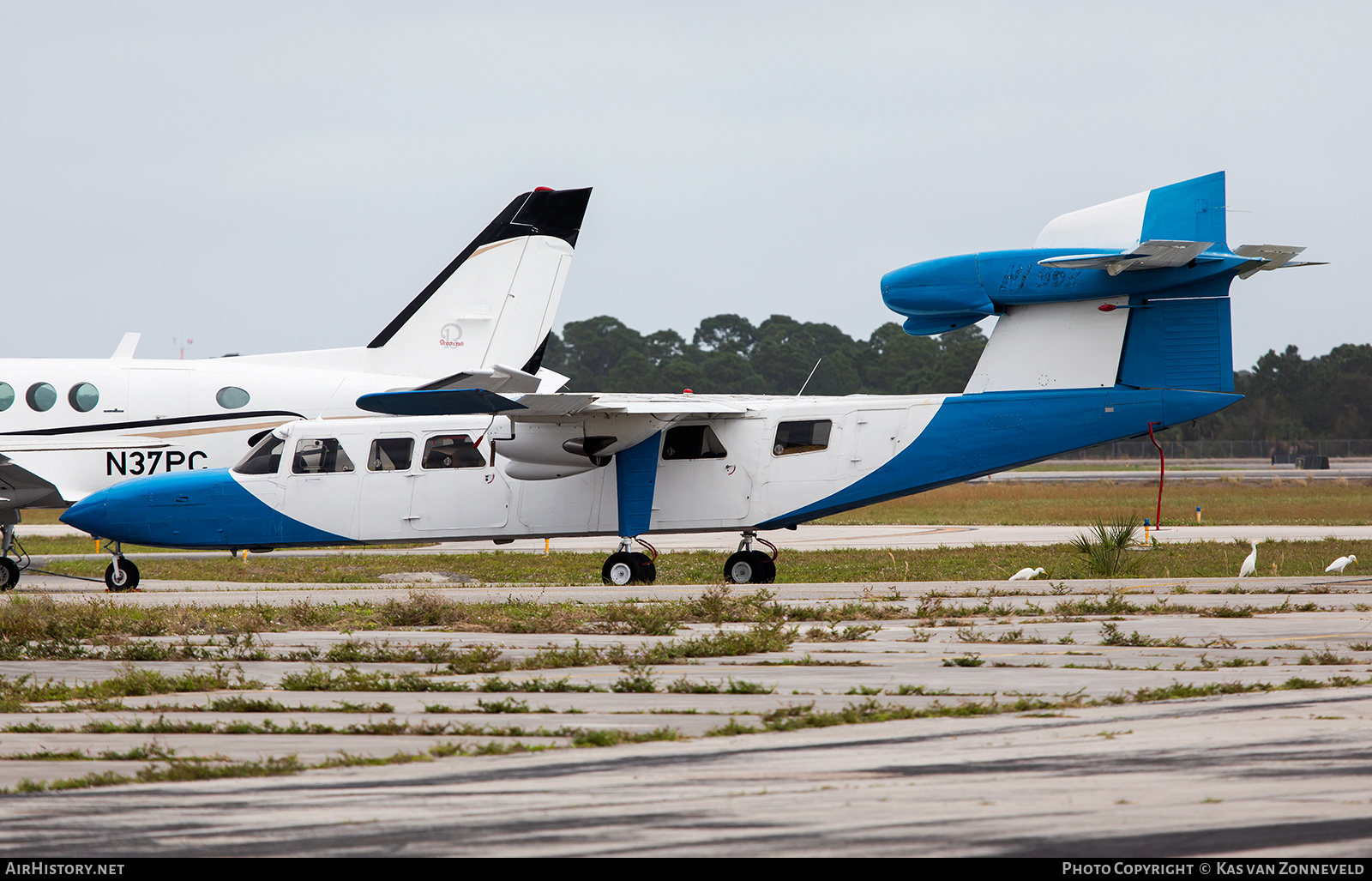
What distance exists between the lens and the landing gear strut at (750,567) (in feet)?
60.6

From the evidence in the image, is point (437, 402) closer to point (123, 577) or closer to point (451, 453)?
point (451, 453)

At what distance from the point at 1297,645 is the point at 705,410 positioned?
954cm

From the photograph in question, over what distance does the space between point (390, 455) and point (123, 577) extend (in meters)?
4.78

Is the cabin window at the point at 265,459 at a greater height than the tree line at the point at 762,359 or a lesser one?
lesser

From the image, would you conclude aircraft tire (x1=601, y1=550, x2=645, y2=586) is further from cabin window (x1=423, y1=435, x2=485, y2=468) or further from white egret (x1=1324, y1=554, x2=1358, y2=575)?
white egret (x1=1324, y1=554, x2=1358, y2=575)

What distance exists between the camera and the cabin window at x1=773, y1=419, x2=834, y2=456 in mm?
17922

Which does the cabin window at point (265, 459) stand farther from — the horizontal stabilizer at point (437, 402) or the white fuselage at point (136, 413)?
the white fuselage at point (136, 413)

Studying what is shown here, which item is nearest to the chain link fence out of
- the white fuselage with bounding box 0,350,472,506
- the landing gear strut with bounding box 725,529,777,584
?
the white fuselage with bounding box 0,350,472,506

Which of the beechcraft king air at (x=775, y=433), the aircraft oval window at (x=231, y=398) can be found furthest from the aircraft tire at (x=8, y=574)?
the aircraft oval window at (x=231, y=398)

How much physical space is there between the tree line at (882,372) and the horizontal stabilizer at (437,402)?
2911 inches

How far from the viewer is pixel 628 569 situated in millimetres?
18266

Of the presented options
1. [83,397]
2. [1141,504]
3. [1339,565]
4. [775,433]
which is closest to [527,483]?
[775,433]

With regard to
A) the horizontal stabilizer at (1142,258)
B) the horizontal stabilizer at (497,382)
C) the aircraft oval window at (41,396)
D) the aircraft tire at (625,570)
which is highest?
the horizontal stabilizer at (1142,258)

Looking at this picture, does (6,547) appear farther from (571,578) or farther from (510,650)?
(510,650)
